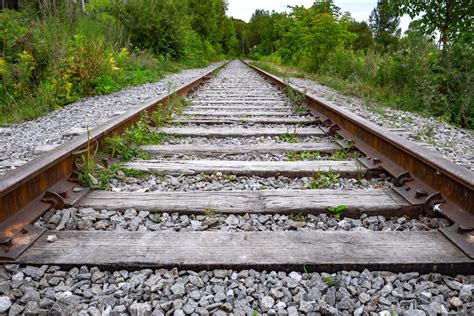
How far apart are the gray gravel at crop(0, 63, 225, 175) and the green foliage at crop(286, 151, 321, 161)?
1752mm

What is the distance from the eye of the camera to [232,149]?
3.07 m

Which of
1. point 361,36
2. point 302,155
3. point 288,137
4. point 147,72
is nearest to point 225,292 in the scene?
point 302,155

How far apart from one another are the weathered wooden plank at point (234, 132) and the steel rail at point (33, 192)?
1200 mm

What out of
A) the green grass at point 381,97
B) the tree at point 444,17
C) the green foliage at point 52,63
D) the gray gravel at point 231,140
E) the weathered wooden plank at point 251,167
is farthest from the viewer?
the tree at point 444,17

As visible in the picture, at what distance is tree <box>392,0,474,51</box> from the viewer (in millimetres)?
5699

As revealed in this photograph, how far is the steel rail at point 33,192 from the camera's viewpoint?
5.24 ft

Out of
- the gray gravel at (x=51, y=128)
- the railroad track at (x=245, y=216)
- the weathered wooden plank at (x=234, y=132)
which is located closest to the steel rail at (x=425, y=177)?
the railroad track at (x=245, y=216)

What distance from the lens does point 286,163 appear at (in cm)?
270

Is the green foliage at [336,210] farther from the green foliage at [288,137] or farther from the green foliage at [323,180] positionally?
the green foliage at [288,137]

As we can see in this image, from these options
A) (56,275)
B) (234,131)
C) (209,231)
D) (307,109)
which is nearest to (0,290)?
(56,275)

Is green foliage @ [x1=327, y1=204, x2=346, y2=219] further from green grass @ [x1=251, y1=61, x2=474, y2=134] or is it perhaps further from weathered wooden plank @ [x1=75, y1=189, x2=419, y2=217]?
green grass @ [x1=251, y1=61, x2=474, y2=134]

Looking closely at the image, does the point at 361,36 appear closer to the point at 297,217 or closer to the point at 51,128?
the point at 51,128

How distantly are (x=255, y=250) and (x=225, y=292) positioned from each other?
266 mm

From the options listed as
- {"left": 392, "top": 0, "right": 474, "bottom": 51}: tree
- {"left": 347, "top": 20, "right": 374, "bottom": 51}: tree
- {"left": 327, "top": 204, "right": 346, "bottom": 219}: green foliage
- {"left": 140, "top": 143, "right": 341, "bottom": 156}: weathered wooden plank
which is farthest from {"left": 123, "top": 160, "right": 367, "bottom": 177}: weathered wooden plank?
{"left": 347, "top": 20, "right": 374, "bottom": 51}: tree
